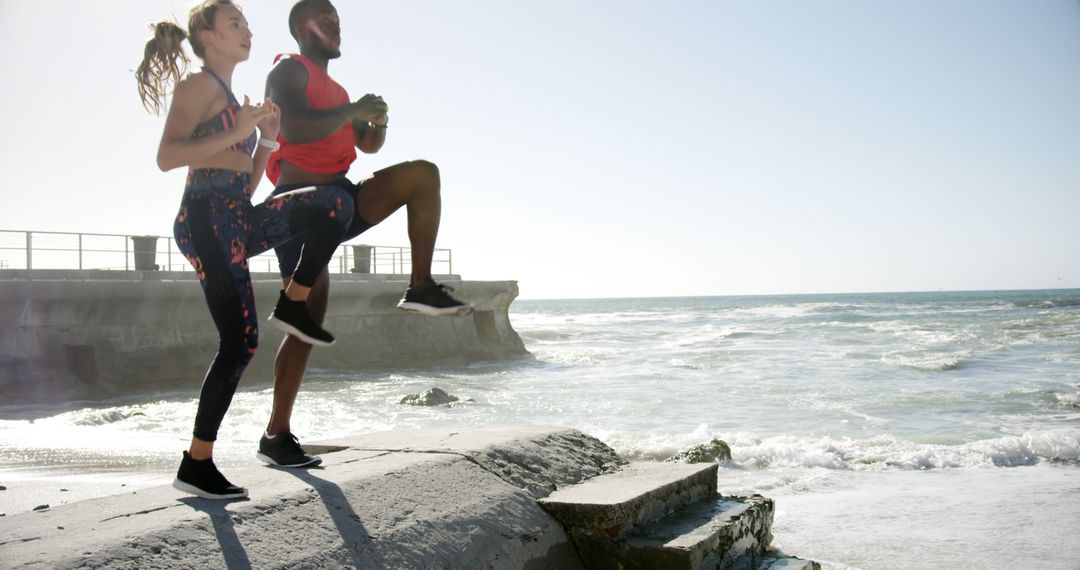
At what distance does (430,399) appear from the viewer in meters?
11.7

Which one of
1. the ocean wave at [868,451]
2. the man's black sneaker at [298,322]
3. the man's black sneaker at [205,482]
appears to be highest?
the man's black sneaker at [298,322]

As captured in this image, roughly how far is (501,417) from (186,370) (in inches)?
227

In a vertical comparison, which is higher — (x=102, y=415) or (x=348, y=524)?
(x=348, y=524)

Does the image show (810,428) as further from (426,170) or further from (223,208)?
(223,208)

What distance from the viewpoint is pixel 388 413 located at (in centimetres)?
1073

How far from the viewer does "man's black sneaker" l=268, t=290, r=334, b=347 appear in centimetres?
260

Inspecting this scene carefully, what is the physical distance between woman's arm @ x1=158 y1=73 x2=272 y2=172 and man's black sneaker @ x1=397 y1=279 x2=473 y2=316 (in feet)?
2.32

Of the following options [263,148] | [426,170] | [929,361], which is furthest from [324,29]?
[929,361]

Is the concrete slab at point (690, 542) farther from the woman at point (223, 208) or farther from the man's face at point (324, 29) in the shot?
the man's face at point (324, 29)

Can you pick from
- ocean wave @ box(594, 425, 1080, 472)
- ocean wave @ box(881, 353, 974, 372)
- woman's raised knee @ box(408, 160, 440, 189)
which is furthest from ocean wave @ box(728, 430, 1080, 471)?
ocean wave @ box(881, 353, 974, 372)

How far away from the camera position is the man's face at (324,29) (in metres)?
2.97

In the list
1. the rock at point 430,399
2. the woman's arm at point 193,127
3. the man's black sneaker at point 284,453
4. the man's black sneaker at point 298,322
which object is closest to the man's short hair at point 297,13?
the woman's arm at point 193,127

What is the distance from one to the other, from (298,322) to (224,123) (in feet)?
2.16

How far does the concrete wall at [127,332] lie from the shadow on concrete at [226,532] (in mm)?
8549
